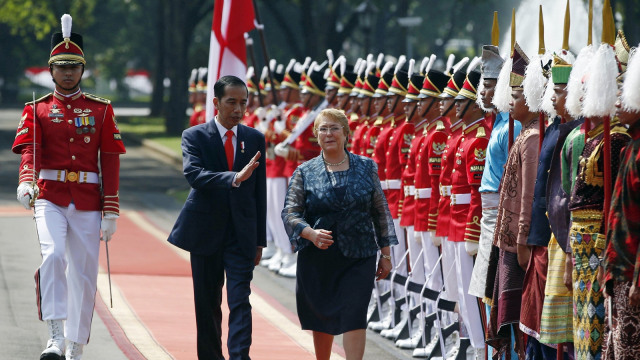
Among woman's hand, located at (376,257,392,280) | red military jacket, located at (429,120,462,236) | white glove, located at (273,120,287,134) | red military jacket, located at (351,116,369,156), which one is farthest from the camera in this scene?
white glove, located at (273,120,287,134)

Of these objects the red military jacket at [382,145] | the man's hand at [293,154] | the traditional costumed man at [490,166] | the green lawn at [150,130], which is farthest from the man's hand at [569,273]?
the green lawn at [150,130]

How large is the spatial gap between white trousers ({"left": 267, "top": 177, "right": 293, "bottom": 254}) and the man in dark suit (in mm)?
6587

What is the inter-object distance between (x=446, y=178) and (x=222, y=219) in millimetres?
1987

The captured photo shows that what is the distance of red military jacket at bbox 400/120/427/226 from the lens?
410 inches

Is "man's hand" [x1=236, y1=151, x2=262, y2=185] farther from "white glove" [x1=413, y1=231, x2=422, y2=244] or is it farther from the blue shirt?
"white glove" [x1=413, y1=231, x2=422, y2=244]

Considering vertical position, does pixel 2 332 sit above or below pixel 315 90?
below

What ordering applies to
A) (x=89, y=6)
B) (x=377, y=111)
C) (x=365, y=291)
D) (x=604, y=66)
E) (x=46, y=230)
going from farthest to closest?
1. (x=89, y=6)
2. (x=377, y=111)
3. (x=46, y=230)
4. (x=365, y=291)
5. (x=604, y=66)

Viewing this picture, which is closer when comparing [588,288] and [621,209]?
[621,209]

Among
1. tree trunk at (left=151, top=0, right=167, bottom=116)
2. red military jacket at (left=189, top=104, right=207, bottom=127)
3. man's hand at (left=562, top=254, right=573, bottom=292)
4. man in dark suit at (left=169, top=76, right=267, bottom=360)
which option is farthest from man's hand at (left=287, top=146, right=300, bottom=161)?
tree trunk at (left=151, top=0, right=167, bottom=116)

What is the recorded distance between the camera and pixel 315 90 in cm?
1428

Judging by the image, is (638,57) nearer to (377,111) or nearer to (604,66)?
(604,66)

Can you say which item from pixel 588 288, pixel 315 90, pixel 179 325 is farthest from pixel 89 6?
pixel 588 288

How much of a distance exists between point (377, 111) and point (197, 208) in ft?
12.7

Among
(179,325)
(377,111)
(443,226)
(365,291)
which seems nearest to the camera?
(365,291)
